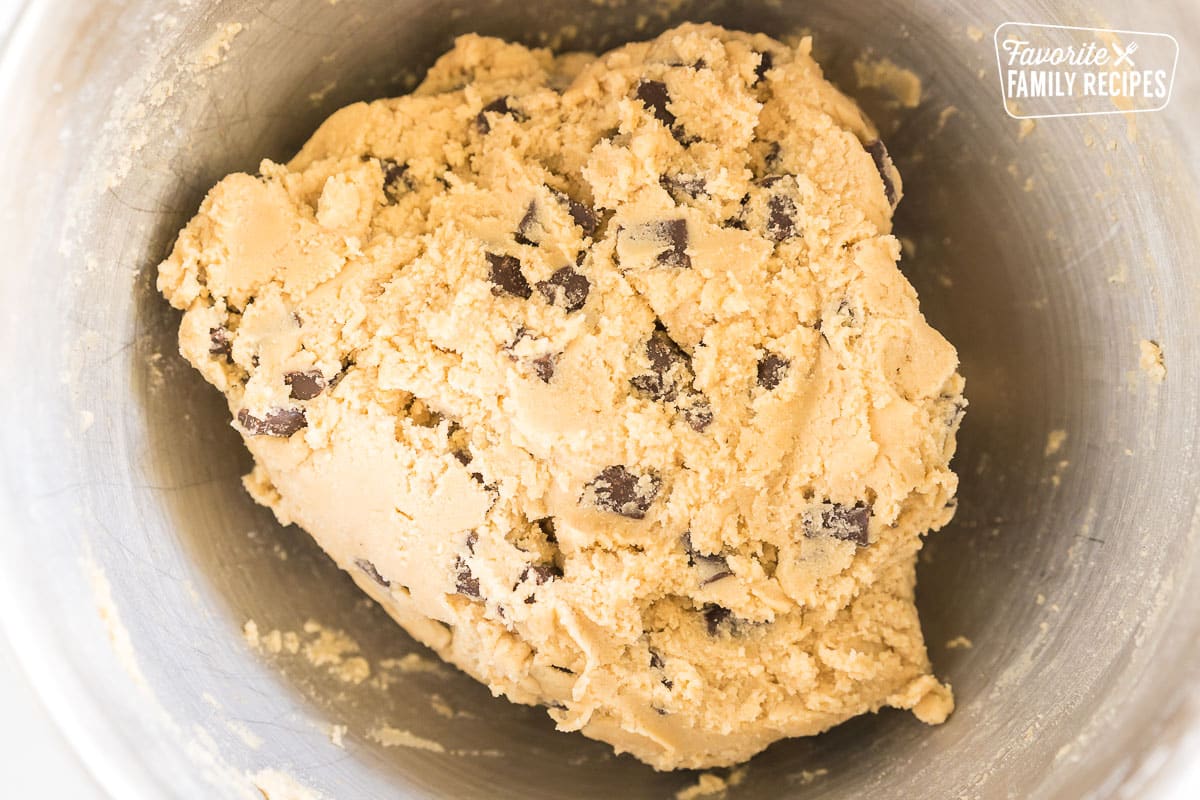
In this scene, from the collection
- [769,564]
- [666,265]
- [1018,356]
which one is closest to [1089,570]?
[1018,356]

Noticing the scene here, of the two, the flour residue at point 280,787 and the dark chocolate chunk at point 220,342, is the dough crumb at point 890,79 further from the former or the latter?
the flour residue at point 280,787

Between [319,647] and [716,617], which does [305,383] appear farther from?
[716,617]

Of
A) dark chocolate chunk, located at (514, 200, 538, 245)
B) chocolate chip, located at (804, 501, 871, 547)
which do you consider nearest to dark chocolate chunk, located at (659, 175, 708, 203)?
dark chocolate chunk, located at (514, 200, 538, 245)

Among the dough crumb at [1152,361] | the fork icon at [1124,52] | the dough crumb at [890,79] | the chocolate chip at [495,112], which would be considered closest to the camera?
the fork icon at [1124,52]

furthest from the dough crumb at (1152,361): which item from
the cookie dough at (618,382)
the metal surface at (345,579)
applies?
the cookie dough at (618,382)

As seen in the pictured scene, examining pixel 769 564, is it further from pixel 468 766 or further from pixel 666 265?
pixel 468 766

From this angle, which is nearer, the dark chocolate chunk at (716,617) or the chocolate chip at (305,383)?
the chocolate chip at (305,383)
